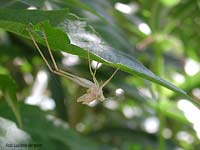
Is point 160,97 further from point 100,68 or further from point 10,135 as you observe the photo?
point 10,135

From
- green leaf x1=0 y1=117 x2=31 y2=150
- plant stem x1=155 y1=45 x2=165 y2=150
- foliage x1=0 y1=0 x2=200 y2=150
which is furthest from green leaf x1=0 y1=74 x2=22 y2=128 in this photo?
plant stem x1=155 y1=45 x2=165 y2=150

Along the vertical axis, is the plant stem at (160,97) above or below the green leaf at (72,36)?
below

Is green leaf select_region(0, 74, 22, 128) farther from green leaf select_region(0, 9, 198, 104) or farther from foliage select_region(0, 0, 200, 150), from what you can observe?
green leaf select_region(0, 9, 198, 104)

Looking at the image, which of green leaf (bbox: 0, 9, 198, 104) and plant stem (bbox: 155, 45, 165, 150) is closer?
green leaf (bbox: 0, 9, 198, 104)

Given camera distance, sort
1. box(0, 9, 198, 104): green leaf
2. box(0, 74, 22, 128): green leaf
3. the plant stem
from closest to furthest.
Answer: box(0, 9, 198, 104): green leaf → box(0, 74, 22, 128): green leaf → the plant stem

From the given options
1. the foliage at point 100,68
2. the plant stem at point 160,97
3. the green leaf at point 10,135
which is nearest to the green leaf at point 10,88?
the foliage at point 100,68

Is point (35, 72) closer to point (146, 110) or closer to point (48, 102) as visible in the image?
point (48, 102)

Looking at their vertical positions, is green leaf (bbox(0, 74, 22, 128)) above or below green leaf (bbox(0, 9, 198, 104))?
below

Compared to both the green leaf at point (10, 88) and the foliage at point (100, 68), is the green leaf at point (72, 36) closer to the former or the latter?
the foliage at point (100, 68)
